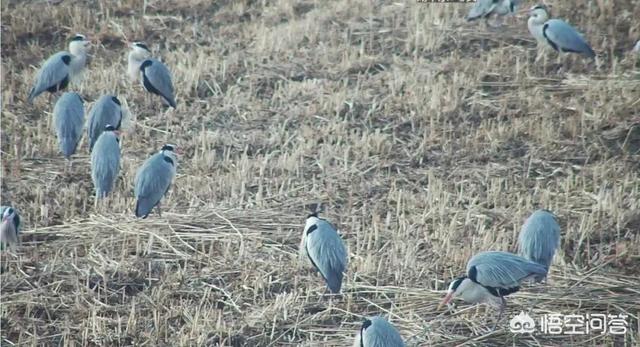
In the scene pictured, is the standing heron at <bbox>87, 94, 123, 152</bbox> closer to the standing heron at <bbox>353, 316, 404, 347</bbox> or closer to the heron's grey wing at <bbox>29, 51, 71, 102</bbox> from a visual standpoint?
the heron's grey wing at <bbox>29, 51, 71, 102</bbox>

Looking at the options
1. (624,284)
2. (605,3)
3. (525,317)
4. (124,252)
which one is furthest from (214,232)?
A: (605,3)

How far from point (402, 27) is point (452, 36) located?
0.49 metres

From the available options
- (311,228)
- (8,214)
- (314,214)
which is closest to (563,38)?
(314,214)

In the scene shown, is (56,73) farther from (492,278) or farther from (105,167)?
(492,278)

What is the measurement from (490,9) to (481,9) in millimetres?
78

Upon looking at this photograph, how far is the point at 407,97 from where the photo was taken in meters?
8.33

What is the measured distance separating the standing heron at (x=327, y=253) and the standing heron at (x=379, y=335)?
0.60 m

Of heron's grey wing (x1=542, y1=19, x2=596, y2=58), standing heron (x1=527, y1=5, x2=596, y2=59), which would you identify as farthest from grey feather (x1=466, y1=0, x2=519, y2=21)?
heron's grey wing (x1=542, y1=19, x2=596, y2=58)

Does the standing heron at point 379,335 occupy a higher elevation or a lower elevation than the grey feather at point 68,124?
lower

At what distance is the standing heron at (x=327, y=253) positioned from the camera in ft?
18.9

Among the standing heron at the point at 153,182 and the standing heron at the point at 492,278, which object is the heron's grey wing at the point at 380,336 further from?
the standing heron at the point at 153,182

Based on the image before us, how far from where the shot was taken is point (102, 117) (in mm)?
7590

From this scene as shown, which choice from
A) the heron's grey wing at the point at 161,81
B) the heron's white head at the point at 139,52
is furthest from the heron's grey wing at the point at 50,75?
the heron's grey wing at the point at 161,81

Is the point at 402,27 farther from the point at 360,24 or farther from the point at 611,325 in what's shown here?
the point at 611,325
